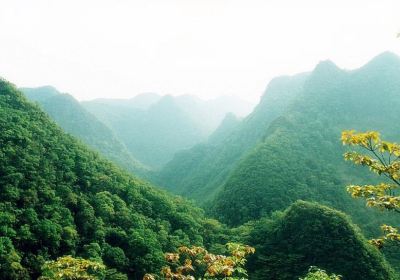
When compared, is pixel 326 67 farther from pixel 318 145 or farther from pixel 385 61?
pixel 318 145

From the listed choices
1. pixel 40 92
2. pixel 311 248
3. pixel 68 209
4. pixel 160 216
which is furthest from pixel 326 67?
pixel 40 92

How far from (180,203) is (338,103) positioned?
78047 millimetres

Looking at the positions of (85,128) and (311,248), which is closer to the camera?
(311,248)

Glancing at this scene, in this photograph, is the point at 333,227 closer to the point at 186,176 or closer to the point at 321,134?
the point at 321,134

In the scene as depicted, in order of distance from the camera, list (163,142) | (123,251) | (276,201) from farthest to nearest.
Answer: (163,142) → (276,201) → (123,251)

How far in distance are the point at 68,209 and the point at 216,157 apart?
294 ft

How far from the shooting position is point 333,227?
45.5 meters

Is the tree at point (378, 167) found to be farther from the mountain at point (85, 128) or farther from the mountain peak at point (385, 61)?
the mountain peak at point (385, 61)

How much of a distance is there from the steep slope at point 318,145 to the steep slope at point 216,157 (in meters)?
14.8

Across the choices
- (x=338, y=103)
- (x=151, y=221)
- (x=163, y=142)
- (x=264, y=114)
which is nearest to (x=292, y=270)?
(x=151, y=221)

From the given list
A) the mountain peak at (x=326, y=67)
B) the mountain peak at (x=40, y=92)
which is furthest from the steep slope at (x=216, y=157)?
the mountain peak at (x=40, y=92)

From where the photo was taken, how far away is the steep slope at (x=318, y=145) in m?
66.8

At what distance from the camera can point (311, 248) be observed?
44.2 metres

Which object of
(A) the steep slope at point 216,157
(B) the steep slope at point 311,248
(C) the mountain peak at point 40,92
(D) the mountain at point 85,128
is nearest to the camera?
(B) the steep slope at point 311,248
